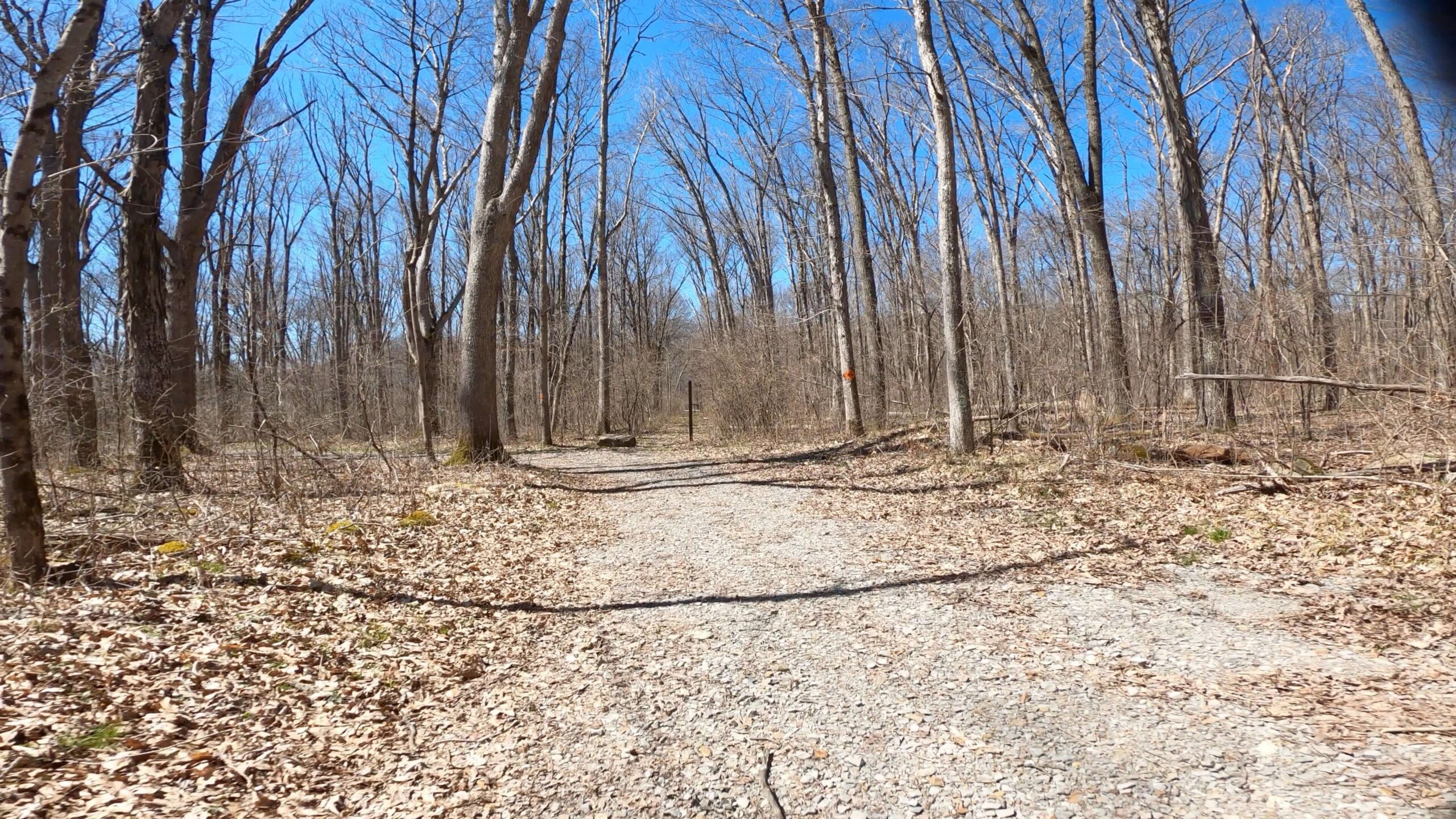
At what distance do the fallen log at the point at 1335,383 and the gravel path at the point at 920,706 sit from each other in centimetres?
289

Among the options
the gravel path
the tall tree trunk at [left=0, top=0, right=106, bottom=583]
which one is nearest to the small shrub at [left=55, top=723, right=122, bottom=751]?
the gravel path

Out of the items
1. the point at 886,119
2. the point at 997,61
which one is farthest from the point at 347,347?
the point at 997,61

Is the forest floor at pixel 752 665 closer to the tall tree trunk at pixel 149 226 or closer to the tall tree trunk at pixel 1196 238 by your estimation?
the tall tree trunk at pixel 149 226

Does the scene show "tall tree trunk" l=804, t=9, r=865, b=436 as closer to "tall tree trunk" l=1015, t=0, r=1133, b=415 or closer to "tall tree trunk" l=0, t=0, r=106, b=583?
"tall tree trunk" l=1015, t=0, r=1133, b=415

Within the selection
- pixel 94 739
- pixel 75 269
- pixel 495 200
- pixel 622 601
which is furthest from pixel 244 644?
pixel 75 269

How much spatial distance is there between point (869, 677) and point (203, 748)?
3055 mm

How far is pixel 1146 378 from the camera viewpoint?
9188 millimetres

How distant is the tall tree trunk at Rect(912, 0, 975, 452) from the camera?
34.4ft

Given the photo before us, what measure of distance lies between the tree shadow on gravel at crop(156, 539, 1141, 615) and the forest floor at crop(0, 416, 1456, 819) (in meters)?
0.03

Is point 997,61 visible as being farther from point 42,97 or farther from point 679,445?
point 42,97

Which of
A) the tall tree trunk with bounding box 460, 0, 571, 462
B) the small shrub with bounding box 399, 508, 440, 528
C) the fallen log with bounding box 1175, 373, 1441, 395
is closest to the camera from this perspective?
the fallen log with bounding box 1175, 373, 1441, 395

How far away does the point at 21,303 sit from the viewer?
4.46 meters

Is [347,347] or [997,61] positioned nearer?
[997,61]

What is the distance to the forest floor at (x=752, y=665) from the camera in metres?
2.69
